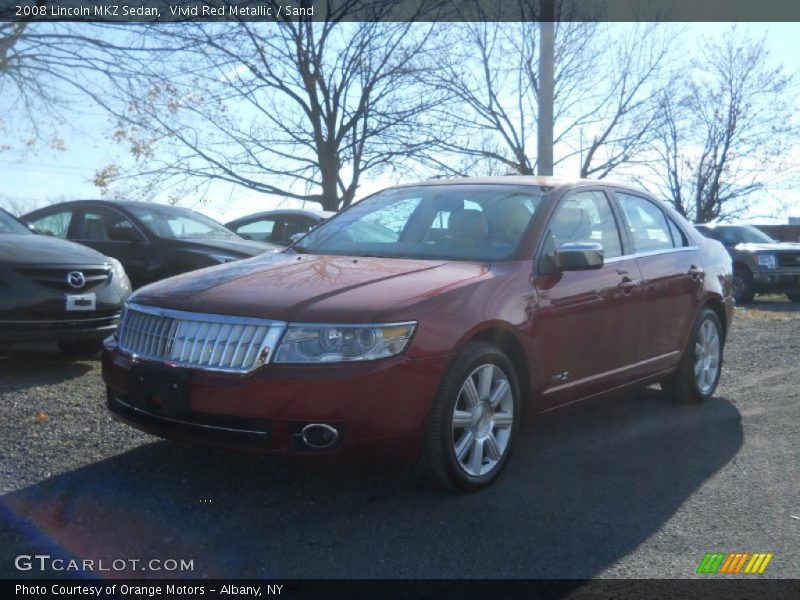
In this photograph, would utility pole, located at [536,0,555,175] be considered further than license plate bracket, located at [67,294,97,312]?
Yes

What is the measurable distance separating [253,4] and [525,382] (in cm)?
1147

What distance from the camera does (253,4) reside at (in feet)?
47.0

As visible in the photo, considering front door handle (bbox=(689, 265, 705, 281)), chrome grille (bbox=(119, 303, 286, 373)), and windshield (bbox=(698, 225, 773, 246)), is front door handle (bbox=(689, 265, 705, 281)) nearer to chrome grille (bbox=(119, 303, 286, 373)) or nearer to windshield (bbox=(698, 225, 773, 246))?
chrome grille (bbox=(119, 303, 286, 373))

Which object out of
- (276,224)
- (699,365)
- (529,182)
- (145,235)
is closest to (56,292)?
(145,235)

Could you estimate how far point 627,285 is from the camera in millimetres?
5391

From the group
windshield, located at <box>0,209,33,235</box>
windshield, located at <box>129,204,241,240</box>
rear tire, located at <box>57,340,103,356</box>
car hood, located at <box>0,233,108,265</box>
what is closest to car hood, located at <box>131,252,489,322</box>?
car hood, located at <box>0,233,108,265</box>

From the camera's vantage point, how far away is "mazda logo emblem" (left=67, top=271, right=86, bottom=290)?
663 centimetres

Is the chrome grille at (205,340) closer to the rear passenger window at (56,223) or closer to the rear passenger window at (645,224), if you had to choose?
the rear passenger window at (645,224)

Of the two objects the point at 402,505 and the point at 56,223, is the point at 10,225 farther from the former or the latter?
the point at 402,505

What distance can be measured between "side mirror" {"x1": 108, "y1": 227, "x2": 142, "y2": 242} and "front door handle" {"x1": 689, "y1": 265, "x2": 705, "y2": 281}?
5.48 m

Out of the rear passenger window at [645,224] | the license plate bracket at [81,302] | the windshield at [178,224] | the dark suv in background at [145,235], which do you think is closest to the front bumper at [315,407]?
the rear passenger window at [645,224]

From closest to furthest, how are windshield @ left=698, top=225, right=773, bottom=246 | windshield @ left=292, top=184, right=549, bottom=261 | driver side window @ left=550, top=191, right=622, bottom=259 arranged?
1. windshield @ left=292, top=184, right=549, bottom=261
2. driver side window @ left=550, top=191, right=622, bottom=259
3. windshield @ left=698, top=225, right=773, bottom=246

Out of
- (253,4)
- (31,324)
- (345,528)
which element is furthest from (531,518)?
(253,4)

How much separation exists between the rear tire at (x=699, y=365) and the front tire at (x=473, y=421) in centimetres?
226
